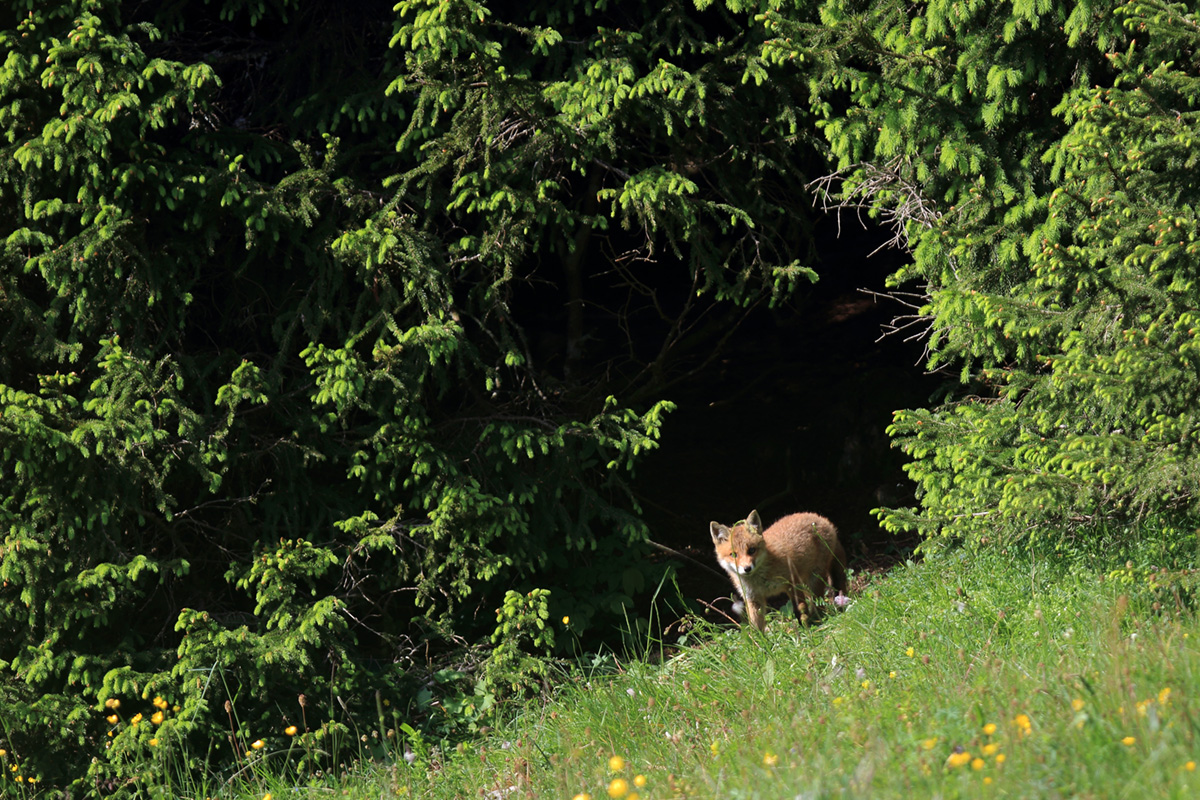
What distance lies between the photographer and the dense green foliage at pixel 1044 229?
4434 mm

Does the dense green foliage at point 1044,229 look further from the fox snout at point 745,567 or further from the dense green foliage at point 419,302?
the fox snout at point 745,567

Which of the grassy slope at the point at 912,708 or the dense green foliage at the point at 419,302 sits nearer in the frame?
the grassy slope at the point at 912,708

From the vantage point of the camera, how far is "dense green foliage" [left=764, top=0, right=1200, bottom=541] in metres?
4.43

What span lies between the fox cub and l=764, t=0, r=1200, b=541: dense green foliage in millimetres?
1114

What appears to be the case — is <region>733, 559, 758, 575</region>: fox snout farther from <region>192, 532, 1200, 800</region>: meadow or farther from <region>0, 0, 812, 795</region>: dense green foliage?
<region>0, 0, 812, 795</region>: dense green foliage

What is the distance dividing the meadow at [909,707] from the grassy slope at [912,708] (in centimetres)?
1

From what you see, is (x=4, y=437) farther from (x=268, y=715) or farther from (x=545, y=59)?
(x=545, y=59)

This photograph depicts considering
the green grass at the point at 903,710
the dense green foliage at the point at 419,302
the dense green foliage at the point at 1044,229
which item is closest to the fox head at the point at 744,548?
the green grass at the point at 903,710

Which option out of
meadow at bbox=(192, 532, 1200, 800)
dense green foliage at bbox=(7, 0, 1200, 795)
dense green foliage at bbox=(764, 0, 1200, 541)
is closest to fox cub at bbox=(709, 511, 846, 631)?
meadow at bbox=(192, 532, 1200, 800)

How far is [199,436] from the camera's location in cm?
612

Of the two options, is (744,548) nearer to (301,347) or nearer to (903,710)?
(903,710)

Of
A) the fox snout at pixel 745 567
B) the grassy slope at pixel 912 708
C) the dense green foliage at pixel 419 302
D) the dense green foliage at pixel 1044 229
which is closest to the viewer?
the grassy slope at pixel 912 708

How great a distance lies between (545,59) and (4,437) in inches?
179

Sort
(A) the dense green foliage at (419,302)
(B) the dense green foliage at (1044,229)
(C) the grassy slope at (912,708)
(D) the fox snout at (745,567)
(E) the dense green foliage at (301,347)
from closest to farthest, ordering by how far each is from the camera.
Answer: (C) the grassy slope at (912,708), (B) the dense green foliage at (1044,229), (A) the dense green foliage at (419,302), (E) the dense green foliage at (301,347), (D) the fox snout at (745,567)
